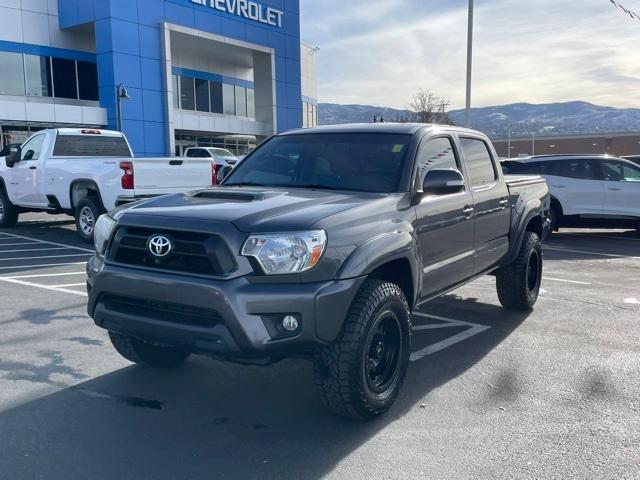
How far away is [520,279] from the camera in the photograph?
6.39 meters

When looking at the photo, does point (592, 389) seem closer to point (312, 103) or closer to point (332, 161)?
point (332, 161)

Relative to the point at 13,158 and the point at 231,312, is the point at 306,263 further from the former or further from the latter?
the point at 13,158

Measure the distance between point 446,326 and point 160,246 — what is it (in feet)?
11.2

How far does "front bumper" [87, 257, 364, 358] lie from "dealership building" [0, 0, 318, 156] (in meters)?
22.8

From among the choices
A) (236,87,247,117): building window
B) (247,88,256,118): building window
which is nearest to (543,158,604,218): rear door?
(236,87,247,117): building window

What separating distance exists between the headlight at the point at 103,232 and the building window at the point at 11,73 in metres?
26.2

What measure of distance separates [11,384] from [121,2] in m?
26.0

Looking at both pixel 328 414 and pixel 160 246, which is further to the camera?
pixel 328 414

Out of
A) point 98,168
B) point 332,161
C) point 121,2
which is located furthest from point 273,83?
point 332,161

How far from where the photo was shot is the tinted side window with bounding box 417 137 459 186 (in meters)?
4.72

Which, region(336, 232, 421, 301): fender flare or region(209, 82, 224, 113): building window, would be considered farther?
region(209, 82, 224, 113): building window

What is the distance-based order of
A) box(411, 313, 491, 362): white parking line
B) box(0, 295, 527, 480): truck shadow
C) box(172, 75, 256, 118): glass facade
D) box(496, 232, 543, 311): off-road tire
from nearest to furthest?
box(0, 295, 527, 480): truck shadow < box(411, 313, 491, 362): white parking line < box(496, 232, 543, 311): off-road tire < box(172, 75, 256, 118): glass facade

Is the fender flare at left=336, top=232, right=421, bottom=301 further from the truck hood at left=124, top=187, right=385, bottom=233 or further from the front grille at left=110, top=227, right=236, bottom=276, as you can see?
the front grille at left=110, top=227, right=236, bottom=276

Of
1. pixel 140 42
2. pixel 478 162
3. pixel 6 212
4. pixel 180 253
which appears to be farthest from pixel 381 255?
pixel 140 42
